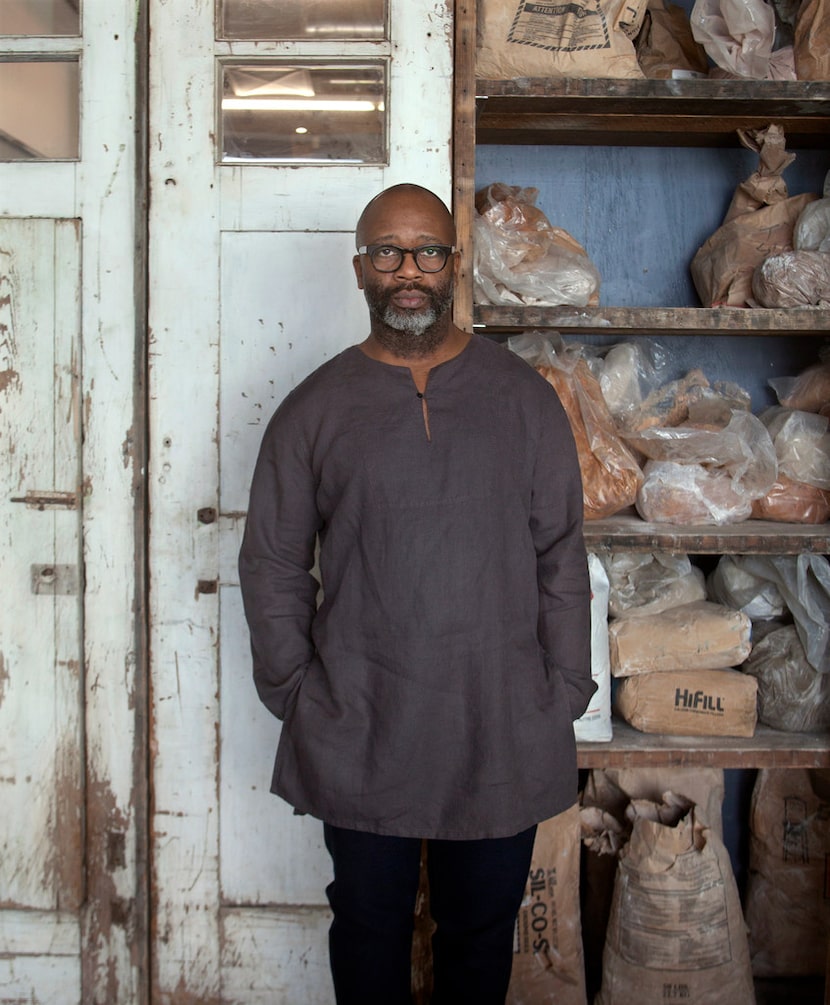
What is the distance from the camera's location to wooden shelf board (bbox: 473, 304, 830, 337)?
1.84 metres

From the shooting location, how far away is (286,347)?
1900 mm

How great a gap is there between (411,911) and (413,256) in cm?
115

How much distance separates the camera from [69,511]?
1922mm

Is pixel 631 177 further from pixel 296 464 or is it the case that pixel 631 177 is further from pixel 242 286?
pixel 296 464

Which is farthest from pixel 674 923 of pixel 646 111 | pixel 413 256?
pixel 646 111

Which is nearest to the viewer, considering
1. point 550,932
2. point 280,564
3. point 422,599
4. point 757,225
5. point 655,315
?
point 422,599

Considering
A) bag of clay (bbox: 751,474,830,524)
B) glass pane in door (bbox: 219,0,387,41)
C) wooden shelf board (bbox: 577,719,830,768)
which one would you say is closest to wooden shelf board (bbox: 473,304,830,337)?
bag of clay (bbox: 751,474,830,524)

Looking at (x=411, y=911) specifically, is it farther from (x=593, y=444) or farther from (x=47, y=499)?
(x=47, y=499)

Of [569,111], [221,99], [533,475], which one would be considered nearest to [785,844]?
[533,475]

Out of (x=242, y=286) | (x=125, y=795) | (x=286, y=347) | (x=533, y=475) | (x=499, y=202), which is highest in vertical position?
(x=499, y=202)

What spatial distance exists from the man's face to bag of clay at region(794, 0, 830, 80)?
0.94m

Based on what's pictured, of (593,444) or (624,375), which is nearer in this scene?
(593,444)

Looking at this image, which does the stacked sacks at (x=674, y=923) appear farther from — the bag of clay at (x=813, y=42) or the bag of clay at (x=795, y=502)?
the bag of clay at (x=813, y=42)

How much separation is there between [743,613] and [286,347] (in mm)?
1162
